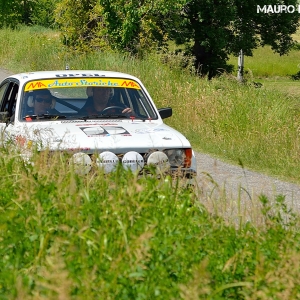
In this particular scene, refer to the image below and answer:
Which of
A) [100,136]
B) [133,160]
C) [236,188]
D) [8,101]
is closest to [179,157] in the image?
[133,160]

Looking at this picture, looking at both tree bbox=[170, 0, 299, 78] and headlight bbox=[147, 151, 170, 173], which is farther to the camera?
tree bbox=[170, 0, 299, 78]

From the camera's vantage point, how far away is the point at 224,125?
15.0m

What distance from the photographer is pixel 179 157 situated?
8180mm

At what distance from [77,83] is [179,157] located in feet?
5.99

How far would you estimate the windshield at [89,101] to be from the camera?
9062 mm

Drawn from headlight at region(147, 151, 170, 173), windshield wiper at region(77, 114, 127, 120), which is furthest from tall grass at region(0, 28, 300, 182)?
headlight at region(147, 151, 170, 173)

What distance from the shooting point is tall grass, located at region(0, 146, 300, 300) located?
450 centimetres

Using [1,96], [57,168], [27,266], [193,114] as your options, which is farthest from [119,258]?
[193,114]

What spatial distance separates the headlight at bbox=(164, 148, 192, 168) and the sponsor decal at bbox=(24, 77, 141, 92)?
1.66 meters

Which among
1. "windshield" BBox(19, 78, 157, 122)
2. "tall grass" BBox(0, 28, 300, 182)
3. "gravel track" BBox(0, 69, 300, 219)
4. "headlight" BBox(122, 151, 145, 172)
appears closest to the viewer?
"gravel track" BBox(0, 69, 300, 219)

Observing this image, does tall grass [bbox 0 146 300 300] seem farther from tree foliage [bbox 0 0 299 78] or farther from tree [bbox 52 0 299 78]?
tree [bbox 52 0 299 78]

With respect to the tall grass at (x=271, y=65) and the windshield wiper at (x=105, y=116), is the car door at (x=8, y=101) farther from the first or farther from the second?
the tall grass at (x=271, y=65)

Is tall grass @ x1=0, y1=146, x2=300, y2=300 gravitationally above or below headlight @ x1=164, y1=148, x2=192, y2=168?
above

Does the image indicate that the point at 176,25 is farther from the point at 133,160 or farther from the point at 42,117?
the point at 133,160
